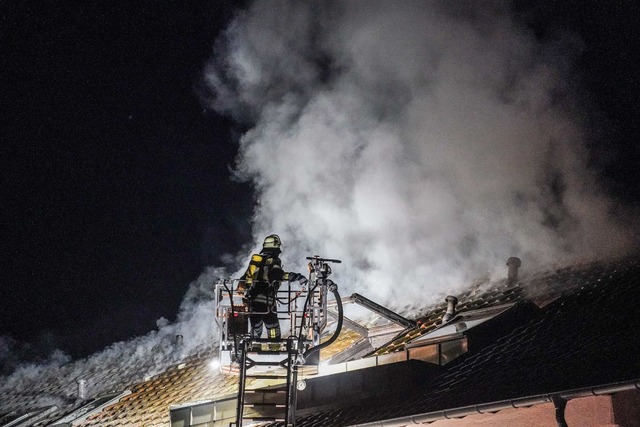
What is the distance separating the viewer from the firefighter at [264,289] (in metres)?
8.16

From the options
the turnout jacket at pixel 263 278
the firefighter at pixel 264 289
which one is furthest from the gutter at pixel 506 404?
the turnout jacket at pixel 263 278

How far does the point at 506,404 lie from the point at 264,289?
324 cm

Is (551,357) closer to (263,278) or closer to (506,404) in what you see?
(506,404)

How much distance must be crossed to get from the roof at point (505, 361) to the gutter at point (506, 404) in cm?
7

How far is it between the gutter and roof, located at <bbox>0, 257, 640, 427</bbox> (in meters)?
0.07

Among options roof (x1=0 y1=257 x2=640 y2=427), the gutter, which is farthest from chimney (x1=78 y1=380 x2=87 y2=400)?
the gutter

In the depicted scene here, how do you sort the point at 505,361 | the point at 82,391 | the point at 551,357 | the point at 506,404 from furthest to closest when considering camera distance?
the point at 82,391 → the point at 505,361 → the point at 551,357 → the point at 506,404

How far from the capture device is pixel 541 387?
6137 mm

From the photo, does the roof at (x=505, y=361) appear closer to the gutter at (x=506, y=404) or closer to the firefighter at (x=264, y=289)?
the gutter at (x=506, y=404)

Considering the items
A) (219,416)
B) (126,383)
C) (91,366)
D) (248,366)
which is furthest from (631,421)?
(91,366)

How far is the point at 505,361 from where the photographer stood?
748 cm

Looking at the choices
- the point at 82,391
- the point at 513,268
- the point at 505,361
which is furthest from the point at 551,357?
the point at 82,391

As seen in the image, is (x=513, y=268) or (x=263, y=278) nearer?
(x=263, y=278)

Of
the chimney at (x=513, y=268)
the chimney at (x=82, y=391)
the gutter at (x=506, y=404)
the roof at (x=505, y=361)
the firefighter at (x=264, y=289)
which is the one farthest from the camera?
the chimney at (x=82, y=391)
